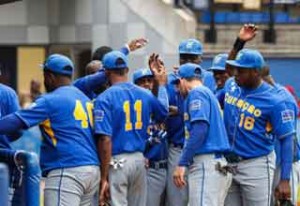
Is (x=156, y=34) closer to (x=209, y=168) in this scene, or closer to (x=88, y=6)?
(x=88, y=6)

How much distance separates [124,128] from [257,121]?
3.95ft

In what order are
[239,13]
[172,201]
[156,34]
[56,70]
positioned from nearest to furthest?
[56,70] → [172,201] → [156,34] → [239,13]

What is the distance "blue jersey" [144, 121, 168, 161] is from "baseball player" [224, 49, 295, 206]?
884 millimetres

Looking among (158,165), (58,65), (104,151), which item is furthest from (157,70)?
(58,65)

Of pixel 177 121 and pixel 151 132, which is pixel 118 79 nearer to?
pixel 151 132

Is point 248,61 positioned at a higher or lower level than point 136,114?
higher

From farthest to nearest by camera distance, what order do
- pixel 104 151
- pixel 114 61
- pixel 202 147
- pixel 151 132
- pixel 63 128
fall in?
pixel 151 132 → pixel 114 61 → pixel 202 147 → pixel 104 151 → pixel 63 128

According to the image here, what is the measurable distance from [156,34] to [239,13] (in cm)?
339

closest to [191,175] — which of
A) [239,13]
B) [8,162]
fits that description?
[8,162]

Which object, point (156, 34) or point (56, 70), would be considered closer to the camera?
point (56, 70)

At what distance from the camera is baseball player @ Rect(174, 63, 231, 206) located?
8477 millimetres

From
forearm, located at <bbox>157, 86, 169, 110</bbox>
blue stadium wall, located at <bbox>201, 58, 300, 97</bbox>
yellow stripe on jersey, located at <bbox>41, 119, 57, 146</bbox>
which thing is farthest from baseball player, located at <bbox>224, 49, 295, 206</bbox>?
blue stadium wall, located at <bbox>201, 58, 300, 97</bbox>

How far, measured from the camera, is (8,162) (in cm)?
664

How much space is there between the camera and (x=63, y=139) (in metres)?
7.86
